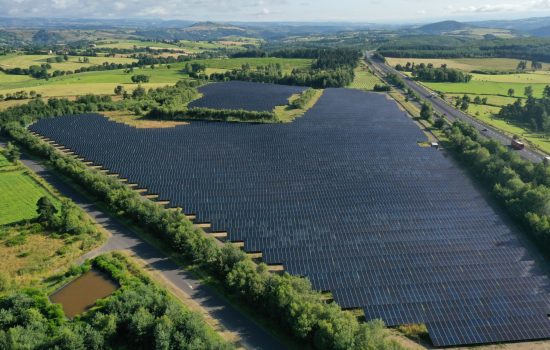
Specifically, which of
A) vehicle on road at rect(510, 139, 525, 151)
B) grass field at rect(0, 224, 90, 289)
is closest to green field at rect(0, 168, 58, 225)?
grass field at rect(0, 224, 90, 289)

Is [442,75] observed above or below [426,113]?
above

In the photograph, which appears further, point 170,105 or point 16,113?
point 170,105

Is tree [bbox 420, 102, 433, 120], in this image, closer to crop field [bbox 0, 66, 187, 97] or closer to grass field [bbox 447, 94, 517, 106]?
grass field [bbox 447, 94, 517, 106]

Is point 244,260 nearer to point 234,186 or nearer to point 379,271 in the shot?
point 379,271

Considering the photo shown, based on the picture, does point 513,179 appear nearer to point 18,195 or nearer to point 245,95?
point 18,195

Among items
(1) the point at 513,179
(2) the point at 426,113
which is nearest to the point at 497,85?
(2) the point at 426,113

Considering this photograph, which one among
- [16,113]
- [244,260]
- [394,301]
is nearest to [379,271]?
[394,301]
